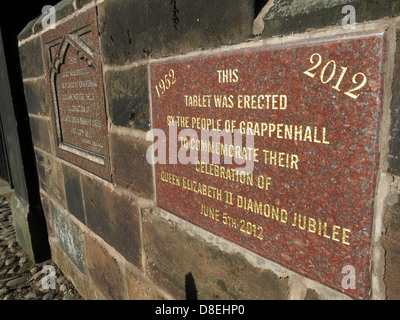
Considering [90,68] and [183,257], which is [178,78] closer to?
[183,257]

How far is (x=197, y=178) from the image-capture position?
1.24m

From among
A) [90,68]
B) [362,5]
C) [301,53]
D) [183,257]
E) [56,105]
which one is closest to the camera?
[362,5]

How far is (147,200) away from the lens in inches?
63.4

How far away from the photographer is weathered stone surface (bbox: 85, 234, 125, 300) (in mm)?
2078

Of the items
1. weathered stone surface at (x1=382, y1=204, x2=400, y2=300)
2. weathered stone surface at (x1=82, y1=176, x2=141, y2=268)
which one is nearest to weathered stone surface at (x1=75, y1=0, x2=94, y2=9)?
weathered stone surface at (x1=82, y1=176, x2=141, y2=268)

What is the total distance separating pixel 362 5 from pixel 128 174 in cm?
138

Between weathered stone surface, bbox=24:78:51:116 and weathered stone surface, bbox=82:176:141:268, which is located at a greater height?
weathered stone surface, bbox=24:78:51:116

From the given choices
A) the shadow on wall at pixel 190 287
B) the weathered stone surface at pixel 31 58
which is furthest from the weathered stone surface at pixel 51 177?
the shadow on wall at pixel 190 287

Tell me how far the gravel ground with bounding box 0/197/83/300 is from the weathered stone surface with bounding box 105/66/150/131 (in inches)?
78.3

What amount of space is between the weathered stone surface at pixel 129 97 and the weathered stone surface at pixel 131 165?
10 cm

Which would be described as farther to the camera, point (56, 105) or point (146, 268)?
point (56, 105)

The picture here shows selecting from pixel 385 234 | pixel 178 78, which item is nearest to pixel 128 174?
pixel 178 78

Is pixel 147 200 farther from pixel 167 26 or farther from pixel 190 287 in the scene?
pixel 167 26

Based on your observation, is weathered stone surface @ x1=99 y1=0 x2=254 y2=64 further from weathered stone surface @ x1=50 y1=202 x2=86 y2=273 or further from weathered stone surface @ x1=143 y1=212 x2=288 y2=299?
weathered stone surface @ x1=50 y1=202 x2=86 y2=273
